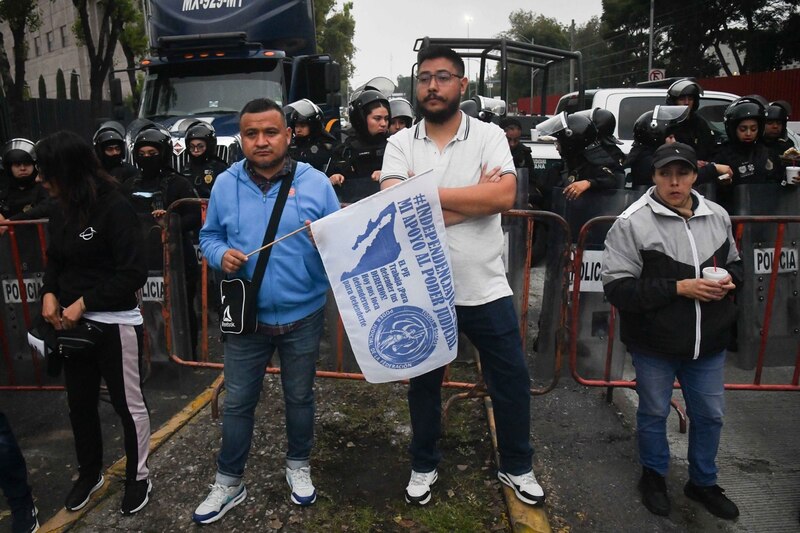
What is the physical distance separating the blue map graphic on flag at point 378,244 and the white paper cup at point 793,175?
3188 millimetres

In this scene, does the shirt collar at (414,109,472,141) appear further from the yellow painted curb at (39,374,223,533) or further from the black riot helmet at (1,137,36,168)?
the black riot helmet at (1,137,36,168)

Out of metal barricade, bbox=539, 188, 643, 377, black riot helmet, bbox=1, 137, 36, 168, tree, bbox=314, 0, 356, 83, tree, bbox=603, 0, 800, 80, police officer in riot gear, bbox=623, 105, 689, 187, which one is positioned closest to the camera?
metal barricade, bbox=539, 188, 643, 377

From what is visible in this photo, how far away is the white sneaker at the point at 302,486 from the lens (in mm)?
3373

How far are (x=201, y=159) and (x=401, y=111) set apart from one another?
6.51 ft

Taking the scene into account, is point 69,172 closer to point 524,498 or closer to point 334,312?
→ point 334,312

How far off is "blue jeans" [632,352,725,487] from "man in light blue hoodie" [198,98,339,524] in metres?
1.73

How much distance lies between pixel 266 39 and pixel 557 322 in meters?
8.18

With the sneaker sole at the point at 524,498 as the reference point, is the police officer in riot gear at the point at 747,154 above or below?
above

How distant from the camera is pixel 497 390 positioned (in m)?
3.22

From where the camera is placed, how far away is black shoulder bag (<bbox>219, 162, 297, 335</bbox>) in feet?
9.88

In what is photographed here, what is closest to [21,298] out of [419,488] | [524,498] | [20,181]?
[20,181]

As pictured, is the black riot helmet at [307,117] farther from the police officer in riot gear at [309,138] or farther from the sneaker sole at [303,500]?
the sneaker sole at [303,500]

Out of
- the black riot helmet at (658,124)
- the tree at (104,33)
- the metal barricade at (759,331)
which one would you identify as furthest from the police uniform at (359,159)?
the tree at (104,33)

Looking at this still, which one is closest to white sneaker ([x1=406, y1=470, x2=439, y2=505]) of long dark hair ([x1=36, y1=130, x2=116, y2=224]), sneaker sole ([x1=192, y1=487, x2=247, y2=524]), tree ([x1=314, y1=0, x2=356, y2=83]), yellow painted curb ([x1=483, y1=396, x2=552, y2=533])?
yellow painted curb ([x1=483, y1=396, x2=552, y2=533])
